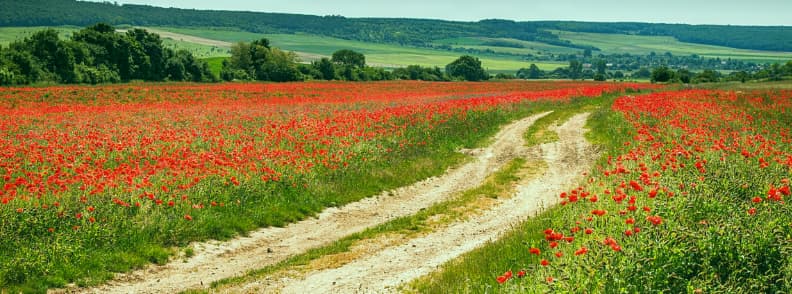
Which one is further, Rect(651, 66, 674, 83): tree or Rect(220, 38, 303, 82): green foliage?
Rect(651, 66, 674, 83): tree

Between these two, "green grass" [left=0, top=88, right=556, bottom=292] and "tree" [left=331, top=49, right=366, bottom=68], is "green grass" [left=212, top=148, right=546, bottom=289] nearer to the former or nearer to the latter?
"green grass" [left=0, top=88, right=556, bottom=292]

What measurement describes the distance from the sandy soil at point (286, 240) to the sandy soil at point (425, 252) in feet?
4.79

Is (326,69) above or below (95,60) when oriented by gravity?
below

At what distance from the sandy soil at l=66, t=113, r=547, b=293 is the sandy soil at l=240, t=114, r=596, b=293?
1.46m

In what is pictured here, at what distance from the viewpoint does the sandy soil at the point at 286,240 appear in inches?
388

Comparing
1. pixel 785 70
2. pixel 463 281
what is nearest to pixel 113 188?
pixel 463 281

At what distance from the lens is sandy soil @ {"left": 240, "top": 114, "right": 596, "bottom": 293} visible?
30.2 ft

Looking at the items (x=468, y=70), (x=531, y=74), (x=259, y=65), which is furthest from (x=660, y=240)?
(x=531, y=74)

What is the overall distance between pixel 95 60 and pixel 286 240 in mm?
69155

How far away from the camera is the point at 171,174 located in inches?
548

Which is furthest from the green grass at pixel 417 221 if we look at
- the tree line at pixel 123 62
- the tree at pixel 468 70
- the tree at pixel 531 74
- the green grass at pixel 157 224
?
the tree at pixel 531 74

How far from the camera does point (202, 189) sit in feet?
44.3

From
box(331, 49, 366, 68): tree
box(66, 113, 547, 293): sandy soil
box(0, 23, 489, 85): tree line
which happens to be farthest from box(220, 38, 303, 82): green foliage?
box(66, 113, 547, 293): sandy soil

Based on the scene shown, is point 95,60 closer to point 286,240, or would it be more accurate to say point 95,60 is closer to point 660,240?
point 286,240
